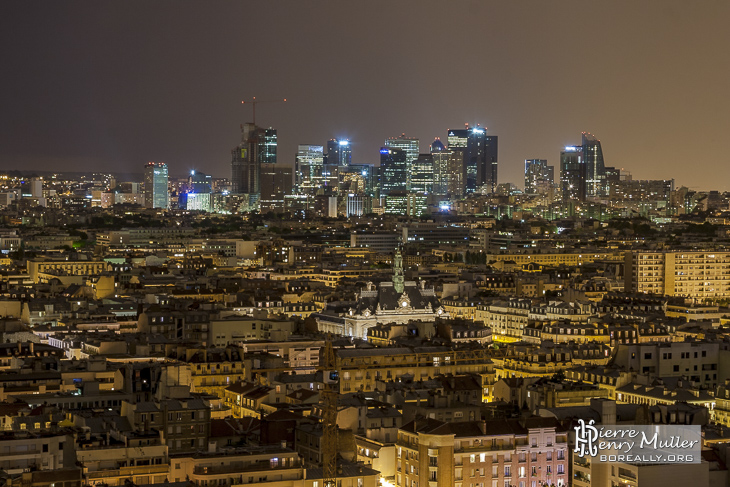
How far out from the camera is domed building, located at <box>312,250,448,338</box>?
68.8 meters

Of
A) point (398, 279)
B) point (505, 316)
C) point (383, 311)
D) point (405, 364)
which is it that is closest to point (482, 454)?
point (405, 364)

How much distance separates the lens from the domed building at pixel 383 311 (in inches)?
2709

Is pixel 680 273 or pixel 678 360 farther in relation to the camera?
pixel 680 273

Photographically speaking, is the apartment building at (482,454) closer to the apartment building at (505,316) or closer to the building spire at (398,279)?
the apartment building at (505,316)

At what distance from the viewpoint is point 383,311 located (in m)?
69.8

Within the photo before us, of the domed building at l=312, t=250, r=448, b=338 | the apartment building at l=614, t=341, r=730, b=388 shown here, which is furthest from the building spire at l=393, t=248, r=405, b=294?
the apartment building at l=614, t=341, r=730, b=388

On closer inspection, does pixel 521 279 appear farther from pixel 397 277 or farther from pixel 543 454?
pixel 543 454

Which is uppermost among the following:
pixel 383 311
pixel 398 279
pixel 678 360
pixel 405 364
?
pixel 398 279

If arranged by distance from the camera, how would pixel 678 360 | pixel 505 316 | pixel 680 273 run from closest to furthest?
1. pixel 678 360
2. pixel 505 316
3. pixel 680 273

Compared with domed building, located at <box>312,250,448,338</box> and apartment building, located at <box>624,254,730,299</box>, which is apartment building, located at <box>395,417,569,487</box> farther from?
apartment building, located at <box>624,254,730,299</box>

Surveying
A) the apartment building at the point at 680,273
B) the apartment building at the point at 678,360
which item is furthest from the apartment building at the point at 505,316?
the apartment building at the point at 680,273

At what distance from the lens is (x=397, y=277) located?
73312 millimetres

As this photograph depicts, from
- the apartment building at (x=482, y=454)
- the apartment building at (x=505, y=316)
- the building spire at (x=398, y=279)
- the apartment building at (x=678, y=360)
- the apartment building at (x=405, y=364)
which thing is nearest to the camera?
the apartment building at (x=482, y=454)

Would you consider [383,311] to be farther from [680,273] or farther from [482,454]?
[680,273]
